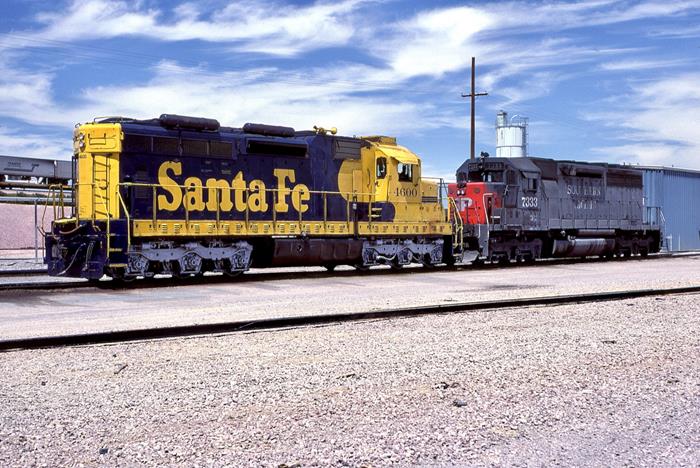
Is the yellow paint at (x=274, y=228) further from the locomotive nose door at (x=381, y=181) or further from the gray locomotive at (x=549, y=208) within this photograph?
the gray locomotive at (x=549, y=208)

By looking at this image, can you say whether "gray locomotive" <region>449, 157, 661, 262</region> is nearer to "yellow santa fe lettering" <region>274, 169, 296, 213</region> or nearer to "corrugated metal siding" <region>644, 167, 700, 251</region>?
"yellow santa fe lettering" <region>274, 169, 296, 213</region>

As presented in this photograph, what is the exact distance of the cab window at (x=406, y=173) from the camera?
18359 mm

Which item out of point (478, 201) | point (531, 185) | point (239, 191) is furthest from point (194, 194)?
point (531, 185)

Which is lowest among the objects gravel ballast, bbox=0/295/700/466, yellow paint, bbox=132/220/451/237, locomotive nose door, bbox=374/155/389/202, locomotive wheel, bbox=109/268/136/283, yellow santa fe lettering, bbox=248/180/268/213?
gravel ballast, bbox=0/295/700/466

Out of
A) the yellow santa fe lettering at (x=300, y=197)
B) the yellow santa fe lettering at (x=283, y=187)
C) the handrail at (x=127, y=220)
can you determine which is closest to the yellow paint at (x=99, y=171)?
the handrail at (x=127, y=220)

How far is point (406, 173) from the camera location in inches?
729

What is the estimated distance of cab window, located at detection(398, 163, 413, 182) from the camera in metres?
18.4

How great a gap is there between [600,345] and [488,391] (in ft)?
7.75

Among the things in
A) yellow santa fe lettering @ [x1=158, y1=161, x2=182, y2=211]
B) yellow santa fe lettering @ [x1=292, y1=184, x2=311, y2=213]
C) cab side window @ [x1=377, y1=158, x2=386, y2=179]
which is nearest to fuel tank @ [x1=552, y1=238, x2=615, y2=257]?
cab side window @ [x1=377, y1=158, x2=386, y2=179]

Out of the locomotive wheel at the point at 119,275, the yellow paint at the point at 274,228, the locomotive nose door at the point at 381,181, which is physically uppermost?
the locomotive nose door at the point at 381,181

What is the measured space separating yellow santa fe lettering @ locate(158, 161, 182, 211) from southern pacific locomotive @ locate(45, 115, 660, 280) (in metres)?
0.02

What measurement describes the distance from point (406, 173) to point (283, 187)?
11.6 feet

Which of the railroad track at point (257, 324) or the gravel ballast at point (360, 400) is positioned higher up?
the railroad track at point (257, 324)

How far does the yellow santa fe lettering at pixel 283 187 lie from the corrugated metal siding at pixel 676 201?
21504 mm
